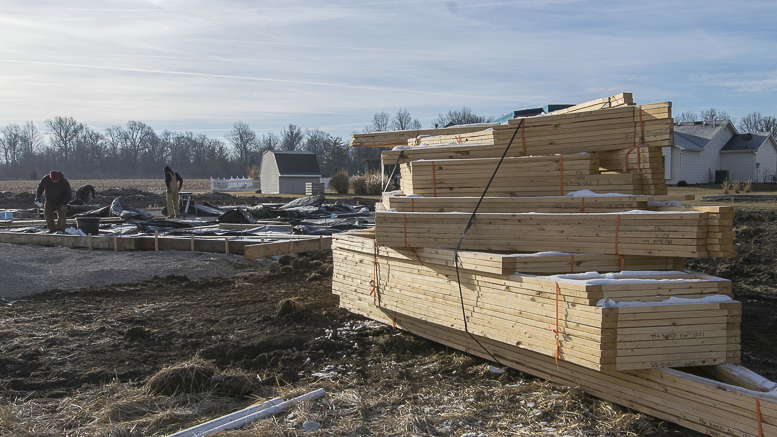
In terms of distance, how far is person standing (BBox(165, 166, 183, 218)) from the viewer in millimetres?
20250

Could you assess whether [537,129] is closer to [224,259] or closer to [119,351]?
[119,351]

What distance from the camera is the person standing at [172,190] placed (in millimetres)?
20250

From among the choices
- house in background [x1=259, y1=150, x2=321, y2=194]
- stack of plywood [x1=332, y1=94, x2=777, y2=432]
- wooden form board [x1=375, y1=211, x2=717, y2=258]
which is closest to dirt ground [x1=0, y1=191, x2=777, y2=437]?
stack of plywood [x1=332, y1=94, x2=777, y2=432]

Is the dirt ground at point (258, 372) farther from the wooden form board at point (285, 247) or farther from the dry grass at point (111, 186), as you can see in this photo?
the dry grass at point (111, 186)

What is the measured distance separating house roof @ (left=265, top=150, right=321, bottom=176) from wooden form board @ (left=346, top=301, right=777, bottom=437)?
43443 mm

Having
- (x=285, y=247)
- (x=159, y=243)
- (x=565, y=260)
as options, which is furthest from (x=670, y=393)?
(x=159, y=243)

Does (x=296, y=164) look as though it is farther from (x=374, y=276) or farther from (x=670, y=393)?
(x=670, y=393)

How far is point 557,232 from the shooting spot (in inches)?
235

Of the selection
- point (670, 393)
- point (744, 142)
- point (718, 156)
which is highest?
point (744, 142)

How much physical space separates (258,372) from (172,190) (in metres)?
16.2

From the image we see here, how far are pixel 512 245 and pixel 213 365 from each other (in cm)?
358

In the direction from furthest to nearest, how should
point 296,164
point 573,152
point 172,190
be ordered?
point 296,164, point 172,190, point 573,152

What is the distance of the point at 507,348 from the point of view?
234 inches

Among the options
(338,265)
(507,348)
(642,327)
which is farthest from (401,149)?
(642,327)
